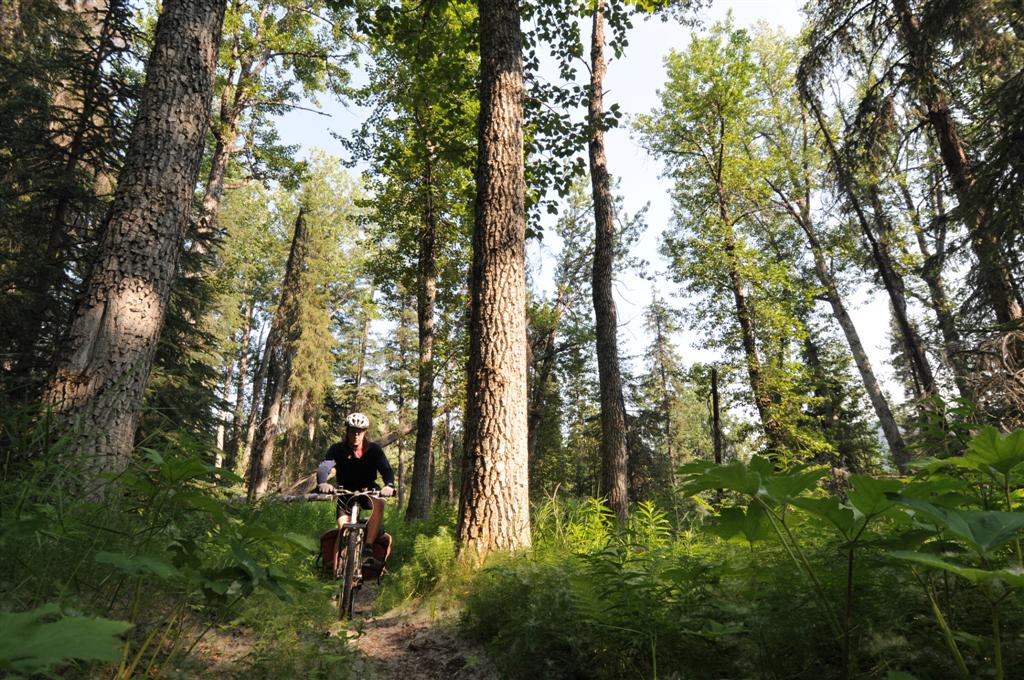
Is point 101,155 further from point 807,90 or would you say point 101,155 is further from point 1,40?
point 807,90

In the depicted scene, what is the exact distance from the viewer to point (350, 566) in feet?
17.5

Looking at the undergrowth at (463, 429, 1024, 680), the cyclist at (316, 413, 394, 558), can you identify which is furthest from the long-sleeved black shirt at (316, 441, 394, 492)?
the undergrowth at (463, 429, 1024, 680)

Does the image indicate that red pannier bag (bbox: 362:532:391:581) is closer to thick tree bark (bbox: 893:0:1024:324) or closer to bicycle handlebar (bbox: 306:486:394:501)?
bicycle handlebar (bbox: 306:486:394:501)

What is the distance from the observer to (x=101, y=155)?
920cm

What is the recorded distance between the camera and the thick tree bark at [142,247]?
3928 millimetres

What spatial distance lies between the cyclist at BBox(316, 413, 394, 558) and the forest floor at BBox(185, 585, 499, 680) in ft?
3.46

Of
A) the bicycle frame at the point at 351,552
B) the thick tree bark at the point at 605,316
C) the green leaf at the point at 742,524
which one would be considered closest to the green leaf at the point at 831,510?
the green leaf at the point at 742,524

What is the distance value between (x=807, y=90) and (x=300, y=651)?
13.5 m

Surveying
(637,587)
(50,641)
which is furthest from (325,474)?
(50,641)

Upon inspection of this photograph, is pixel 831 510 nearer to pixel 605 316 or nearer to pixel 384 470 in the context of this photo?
pixel 384 470

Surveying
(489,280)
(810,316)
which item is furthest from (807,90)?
(810,316)

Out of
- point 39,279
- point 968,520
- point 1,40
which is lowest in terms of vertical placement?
point 968,520

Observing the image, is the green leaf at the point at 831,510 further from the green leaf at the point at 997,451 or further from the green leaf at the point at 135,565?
the green leaf at the point at 135,565

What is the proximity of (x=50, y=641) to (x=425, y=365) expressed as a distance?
42.5ft
